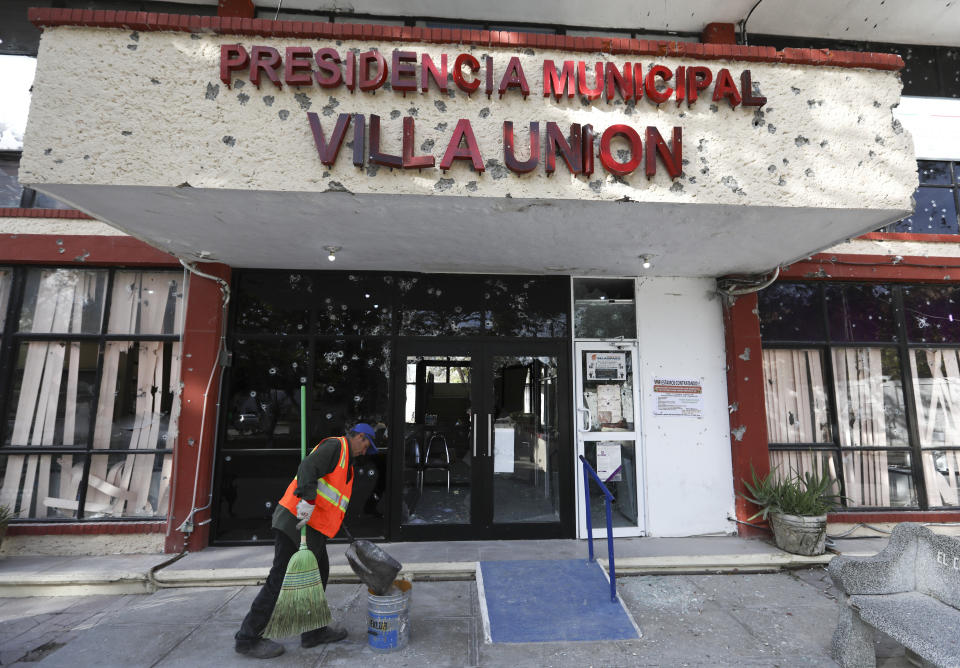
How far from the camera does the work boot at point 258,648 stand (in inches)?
137

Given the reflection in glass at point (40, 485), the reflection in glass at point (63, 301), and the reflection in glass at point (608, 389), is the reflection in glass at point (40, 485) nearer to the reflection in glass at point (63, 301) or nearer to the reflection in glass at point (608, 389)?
the reflection in glass at point (63, 301)

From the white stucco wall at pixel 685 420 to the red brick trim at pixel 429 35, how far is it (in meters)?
2.68

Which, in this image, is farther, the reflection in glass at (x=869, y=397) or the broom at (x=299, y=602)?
the reflection in glass at (x=869, y=397)

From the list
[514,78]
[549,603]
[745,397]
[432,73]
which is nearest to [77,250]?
[432,73]

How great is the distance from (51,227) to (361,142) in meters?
4.42

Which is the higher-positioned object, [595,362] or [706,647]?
[595,362]

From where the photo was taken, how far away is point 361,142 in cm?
382

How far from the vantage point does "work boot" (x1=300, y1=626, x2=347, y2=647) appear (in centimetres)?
362

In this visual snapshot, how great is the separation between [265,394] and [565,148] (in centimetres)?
442

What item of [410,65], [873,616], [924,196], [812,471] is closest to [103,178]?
[410,65]

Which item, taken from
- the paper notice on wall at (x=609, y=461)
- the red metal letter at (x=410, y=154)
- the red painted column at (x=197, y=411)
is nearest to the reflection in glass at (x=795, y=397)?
the paper notice on wall at (x=609, y=461)

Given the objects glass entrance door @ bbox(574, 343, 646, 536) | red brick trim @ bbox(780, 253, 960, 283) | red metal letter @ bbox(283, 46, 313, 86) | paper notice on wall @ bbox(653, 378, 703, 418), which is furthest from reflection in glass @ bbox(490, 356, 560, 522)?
red metal letter @ bbox(283, 46, 313, 86)

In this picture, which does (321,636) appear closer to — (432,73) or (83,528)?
(83,528)

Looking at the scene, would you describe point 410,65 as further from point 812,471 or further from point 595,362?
point 812,471
